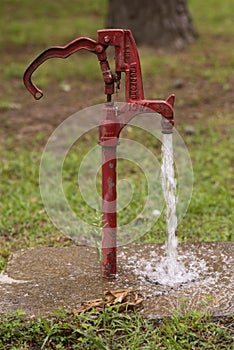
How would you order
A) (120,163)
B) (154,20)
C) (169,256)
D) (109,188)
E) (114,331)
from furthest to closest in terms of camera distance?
1. (154,20)
2. (120,163)
3. (169,256)
4. (109,188)
5. (114,331)

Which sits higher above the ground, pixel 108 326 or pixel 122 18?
pixel 122 18

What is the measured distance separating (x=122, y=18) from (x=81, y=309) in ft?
19.5

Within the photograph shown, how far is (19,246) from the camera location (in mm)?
3771

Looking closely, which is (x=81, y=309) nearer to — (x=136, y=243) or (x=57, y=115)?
(x=136, y=243)

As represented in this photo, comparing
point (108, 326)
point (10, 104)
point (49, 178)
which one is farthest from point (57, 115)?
point (108, 326)

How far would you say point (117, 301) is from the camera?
107 inches

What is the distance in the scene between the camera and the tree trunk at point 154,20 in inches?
313

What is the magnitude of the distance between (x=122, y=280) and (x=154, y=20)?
555cm

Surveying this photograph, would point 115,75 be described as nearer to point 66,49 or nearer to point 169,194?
point 66,49

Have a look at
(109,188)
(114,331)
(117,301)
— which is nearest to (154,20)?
(109,188)

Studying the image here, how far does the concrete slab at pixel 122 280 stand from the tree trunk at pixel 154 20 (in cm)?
509

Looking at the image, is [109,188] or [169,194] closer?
[109,188]

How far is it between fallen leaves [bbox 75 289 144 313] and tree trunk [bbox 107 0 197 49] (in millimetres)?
5700

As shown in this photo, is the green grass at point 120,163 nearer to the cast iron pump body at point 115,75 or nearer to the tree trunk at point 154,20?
the tree trunk at point 154,20
